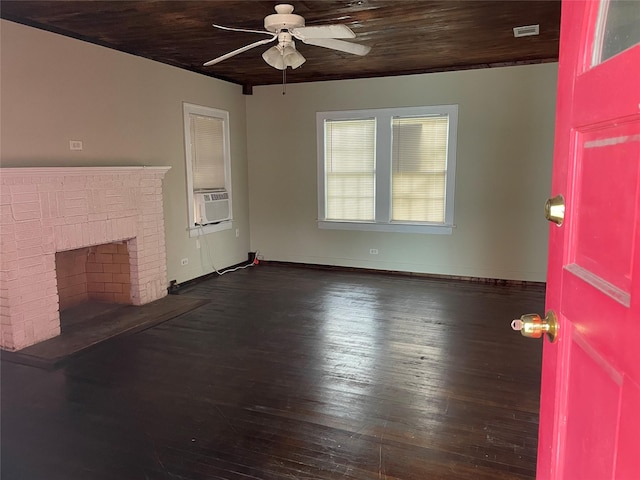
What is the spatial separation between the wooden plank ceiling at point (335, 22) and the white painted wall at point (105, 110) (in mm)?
187

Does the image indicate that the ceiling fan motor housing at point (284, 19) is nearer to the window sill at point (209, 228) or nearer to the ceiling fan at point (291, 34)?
the ceiling fan at point (291, 34)

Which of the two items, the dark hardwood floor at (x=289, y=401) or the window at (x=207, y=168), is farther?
the window at (x=207, y=168)

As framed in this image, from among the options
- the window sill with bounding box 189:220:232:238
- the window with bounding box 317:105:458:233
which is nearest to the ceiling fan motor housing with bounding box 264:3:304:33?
the window with bounding box 317:105:458:233

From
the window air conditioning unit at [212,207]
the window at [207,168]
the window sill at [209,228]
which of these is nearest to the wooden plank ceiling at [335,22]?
the window at [207,168]

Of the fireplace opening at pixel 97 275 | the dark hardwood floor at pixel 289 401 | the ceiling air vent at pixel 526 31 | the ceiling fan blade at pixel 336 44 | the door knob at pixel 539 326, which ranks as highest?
the ceiling air vent at pixel 526 31

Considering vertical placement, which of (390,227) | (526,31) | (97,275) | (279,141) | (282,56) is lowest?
(97,275)

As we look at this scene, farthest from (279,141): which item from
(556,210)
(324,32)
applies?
(556,210)

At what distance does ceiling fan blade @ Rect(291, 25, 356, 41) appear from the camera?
9.86 feet

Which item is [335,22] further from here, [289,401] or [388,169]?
[289,401]

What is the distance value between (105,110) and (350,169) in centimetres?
313

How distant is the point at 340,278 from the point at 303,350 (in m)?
2.47

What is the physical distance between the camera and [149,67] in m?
4.94

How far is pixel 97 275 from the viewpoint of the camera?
4941mm

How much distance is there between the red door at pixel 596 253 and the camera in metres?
0.78
